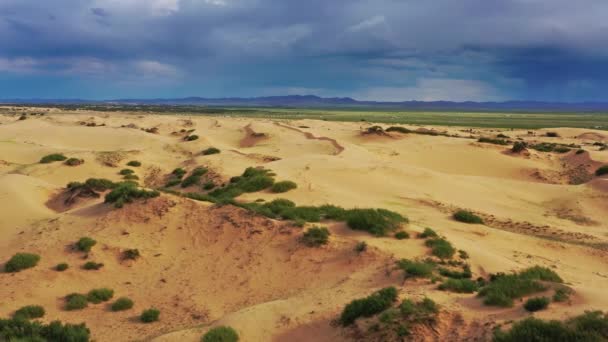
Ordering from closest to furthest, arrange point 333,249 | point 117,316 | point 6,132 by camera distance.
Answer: point 117,316, point 333,249, point 6,132

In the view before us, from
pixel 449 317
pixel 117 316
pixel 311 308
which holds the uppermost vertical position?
pixel 449 317

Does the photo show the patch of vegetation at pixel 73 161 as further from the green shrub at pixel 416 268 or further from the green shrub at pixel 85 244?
the green shrub at pixel 416 268

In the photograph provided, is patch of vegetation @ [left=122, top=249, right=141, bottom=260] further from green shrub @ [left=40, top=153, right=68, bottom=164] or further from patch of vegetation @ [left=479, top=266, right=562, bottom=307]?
green shrub @ [left=40, top=153, right=68, bottom=164]

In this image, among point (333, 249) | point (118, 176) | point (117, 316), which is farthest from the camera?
point (118, 176)

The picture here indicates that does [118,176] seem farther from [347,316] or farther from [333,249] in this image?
[347,316]

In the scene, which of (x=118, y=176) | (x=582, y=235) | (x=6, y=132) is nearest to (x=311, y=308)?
(x=582, y=235)

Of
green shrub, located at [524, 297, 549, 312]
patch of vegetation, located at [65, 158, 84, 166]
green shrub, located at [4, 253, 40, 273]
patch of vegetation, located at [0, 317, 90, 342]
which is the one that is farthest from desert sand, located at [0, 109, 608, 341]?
patch of vegetation, located at [65, 158, 84, 166]
